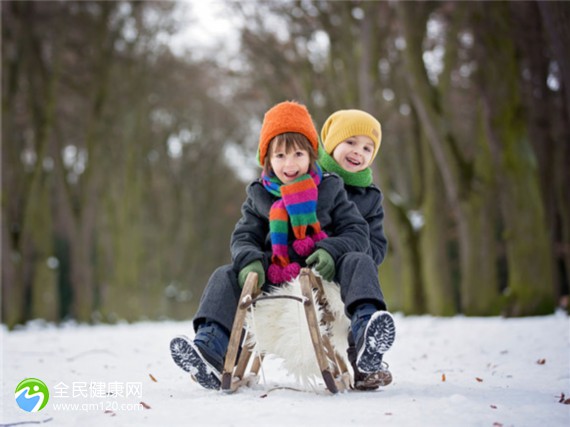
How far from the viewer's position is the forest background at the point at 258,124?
330 inches

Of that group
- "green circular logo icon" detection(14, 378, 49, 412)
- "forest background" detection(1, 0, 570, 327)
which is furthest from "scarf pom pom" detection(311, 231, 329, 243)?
"forest background" detection(1, 0, 570, 327)

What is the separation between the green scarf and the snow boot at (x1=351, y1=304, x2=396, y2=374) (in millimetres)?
873

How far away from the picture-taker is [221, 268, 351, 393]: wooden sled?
10.1ft

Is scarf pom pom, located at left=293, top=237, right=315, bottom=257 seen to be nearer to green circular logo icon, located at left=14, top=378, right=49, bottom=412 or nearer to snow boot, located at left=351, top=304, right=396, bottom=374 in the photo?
snow boot, located at left=351, top=304, right=396, bottom=374

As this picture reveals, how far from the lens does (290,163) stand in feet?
11.1

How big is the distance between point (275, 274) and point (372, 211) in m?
0.79

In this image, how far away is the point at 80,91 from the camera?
46.6ft

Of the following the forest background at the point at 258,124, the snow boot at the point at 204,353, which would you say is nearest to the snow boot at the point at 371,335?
the snow boot at the point at 204,353

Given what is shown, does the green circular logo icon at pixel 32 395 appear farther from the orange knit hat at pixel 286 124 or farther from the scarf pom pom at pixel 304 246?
the orange knit hat at pixel 286 124

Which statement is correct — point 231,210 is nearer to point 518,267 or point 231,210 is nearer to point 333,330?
point 518,267

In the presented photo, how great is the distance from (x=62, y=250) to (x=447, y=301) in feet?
51.7

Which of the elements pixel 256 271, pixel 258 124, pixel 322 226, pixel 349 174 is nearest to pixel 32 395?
pixel 256 271

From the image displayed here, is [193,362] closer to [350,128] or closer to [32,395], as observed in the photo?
[32,395]

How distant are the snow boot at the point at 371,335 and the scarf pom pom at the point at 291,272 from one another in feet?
1.18
